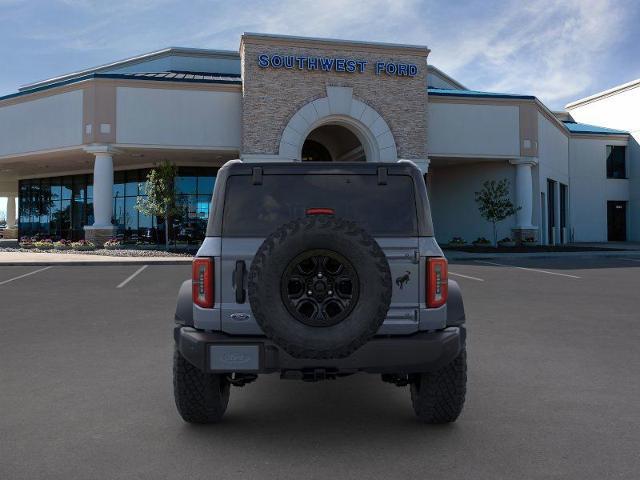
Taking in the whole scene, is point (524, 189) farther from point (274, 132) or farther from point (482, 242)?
point (274, 132)

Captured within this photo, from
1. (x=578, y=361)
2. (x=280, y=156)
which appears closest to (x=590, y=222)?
(x=280, y=156)

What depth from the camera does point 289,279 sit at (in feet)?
11.3

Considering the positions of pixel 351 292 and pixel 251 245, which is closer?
pixel 351 292

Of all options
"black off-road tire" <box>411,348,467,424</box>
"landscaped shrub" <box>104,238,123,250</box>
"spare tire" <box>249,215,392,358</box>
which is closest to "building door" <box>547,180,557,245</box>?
"landscaped shrub" <box>104,238,123,250</box>

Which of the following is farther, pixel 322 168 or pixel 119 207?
pixel 119 207

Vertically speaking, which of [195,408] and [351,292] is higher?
[351,292]

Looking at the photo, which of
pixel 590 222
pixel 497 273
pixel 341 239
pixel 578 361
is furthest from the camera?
pixel 590 222

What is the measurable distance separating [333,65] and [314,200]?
23.5 m

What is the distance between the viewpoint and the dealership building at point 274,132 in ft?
85.5

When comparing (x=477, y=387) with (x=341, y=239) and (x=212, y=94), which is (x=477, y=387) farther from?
(x=212, y=94)

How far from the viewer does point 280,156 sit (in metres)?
25.9

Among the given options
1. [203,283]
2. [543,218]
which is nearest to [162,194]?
[543,218]

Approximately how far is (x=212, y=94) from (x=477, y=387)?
24.6m

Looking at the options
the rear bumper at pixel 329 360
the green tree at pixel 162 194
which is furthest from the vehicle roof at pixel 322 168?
the green tree at pixel 162 194
